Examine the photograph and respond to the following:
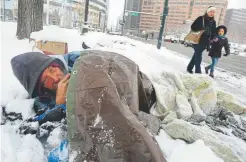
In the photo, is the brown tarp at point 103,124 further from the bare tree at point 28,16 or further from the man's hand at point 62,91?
the bare tree at point 28,16

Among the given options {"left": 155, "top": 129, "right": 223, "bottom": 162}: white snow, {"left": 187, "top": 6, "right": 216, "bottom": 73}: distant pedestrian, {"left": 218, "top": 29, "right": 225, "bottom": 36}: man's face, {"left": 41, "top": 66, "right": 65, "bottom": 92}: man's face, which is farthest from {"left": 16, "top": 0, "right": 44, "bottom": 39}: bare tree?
{"left": 155, "top": 129, "right": 223, "bottom": 162}: white snow

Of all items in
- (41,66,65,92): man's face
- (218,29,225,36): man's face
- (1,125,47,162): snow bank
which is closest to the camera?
(1,125,47,162): snow bank

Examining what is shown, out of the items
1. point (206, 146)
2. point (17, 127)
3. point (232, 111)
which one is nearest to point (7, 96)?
point (17, 127)

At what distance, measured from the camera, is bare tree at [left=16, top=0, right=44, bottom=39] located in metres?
5.89

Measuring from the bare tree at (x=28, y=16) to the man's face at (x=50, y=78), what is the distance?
4280 mm

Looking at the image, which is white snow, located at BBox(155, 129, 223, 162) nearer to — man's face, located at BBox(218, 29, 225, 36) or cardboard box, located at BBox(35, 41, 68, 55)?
cardboard box, located at BBox(35, 41, 68, 55)

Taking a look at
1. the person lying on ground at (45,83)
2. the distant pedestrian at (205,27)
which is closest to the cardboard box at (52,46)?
the person lying on ground at (45,83)

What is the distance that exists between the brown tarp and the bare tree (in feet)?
16.0

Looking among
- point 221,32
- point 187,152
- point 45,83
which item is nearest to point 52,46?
point 45,83

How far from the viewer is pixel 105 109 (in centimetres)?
148

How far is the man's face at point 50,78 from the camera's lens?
2242 millimetres

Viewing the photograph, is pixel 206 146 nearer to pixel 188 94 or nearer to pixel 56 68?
pixel 188 94

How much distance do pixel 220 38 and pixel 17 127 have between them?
4.96 m

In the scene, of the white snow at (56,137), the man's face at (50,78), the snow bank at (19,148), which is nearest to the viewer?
the snow bank at (19,148)
